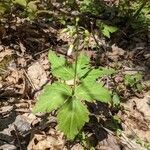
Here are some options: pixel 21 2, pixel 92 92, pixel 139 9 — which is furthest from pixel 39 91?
pixel 139 9

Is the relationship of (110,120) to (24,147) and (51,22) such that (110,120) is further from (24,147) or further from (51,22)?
(51,22)

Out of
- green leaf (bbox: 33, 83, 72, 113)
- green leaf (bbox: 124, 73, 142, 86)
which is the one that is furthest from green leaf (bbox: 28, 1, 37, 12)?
green leaf (bbox: 33, 83, 72, 113)

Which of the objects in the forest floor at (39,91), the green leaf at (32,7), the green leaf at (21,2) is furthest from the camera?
the green leaf at (32,7)

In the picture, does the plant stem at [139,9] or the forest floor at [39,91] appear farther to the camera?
the plant stem at [139,9]

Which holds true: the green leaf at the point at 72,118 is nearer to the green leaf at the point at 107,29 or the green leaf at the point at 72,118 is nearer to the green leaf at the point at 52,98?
the green leaf at the point at 52,98

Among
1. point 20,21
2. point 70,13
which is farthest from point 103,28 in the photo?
point 20,21

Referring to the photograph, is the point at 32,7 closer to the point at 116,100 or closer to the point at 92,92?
the point at 116,100

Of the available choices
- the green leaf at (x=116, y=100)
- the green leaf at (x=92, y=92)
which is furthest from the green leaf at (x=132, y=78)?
the green leaf at (x=92, y=92)

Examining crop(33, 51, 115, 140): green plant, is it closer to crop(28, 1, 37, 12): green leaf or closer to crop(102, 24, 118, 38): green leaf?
crop(28, 1, 37, 12): green leaf
